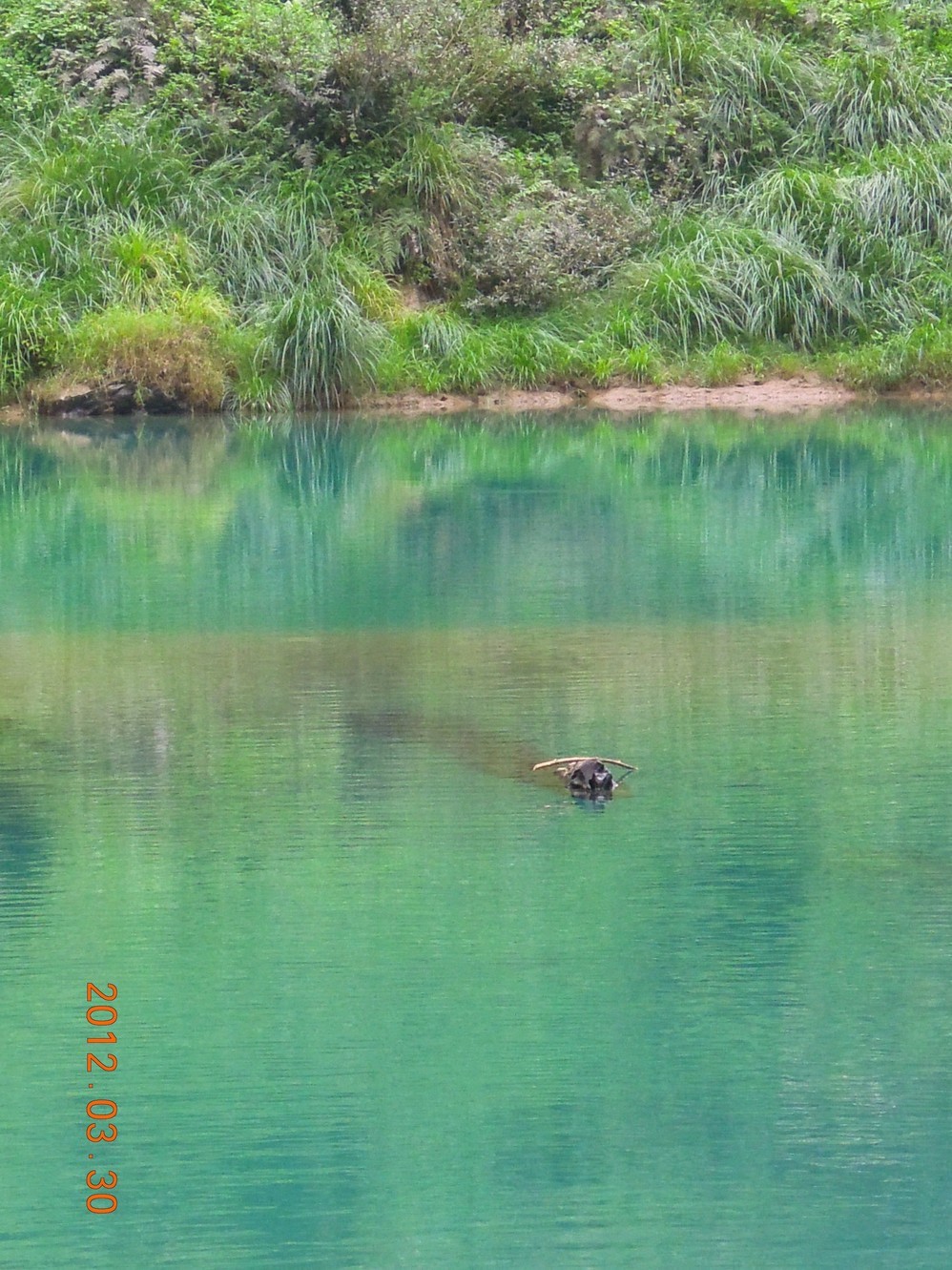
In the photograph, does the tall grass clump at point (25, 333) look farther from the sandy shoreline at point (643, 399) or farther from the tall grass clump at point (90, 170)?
the tall grass clump at point (90, 170)

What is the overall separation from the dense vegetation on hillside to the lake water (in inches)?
264

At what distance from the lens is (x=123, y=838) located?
5.15 m

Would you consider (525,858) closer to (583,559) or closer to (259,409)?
(583,559)

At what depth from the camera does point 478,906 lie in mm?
4629

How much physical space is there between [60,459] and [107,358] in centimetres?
279

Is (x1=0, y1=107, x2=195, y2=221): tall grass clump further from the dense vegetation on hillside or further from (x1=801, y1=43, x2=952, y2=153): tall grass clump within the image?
(x1=801, y1=43, x2=952, y2=153): tall grass clump

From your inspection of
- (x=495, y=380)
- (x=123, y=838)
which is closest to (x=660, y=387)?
(x=495, y=380)

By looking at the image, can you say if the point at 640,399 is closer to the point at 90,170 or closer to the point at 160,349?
the point at 160,349

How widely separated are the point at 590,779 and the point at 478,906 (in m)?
1.02

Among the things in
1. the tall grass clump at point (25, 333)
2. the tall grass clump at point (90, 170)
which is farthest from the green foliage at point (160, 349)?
the tall grass clump at point (90, 170)

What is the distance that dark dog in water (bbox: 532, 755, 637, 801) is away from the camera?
18.2 feet

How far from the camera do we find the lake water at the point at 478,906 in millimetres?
3307

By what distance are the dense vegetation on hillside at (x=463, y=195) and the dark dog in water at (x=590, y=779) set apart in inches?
411

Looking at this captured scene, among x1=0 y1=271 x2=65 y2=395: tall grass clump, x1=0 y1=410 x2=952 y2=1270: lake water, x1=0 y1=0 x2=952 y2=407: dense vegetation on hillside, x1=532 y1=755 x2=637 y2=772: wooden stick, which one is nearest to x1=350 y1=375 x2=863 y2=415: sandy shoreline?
x1=0 y1=0 x2=952 y2=407: dense vegetation on hillside
